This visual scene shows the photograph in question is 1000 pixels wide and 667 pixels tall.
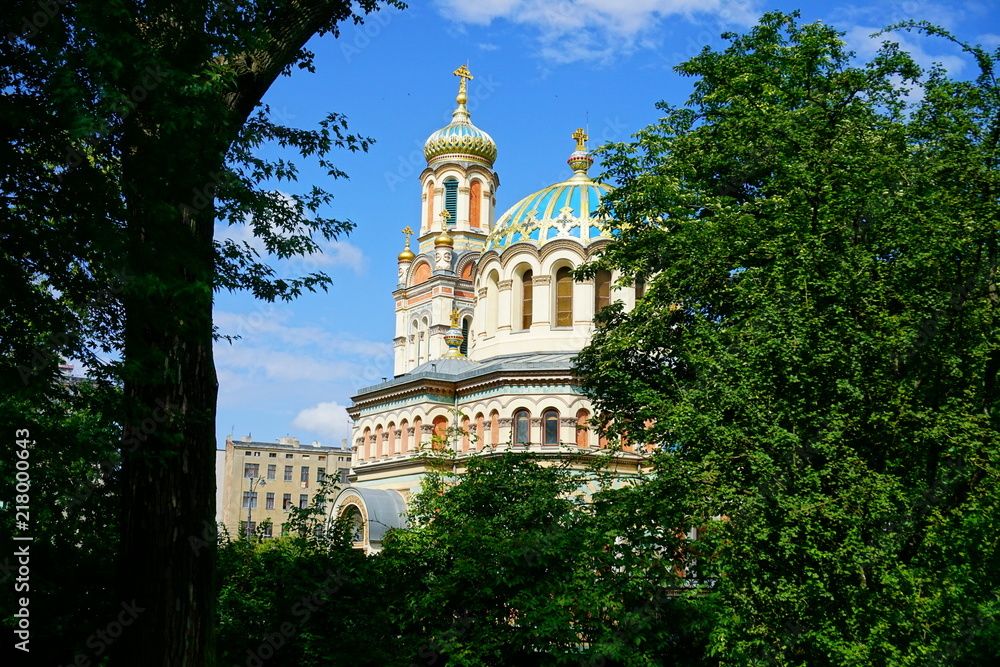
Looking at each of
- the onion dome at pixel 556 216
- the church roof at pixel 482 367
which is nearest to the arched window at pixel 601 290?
the onion dome at pixel 556 216

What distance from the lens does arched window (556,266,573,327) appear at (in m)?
39.8

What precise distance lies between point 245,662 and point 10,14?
396 inches

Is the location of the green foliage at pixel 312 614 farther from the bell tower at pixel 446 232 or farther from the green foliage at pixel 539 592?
the bell tower at pixel 446 232

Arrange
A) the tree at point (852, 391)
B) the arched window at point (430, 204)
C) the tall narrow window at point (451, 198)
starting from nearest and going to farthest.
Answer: the tree at point (852, 391), the tall narrow window at point (451, 198), the arched window at point (430, 204)

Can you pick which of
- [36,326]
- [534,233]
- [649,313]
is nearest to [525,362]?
[534,233]

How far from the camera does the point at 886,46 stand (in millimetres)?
16859

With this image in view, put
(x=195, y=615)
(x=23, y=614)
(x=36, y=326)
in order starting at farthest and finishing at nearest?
(x=23, y=614) → (x=195, y=615) → (x=36, y=326)

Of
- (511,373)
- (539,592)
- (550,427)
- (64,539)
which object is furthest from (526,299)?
(64,539)

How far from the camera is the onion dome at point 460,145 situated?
57625 mm

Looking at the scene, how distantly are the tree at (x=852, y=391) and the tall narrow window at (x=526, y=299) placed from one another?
23.9 m

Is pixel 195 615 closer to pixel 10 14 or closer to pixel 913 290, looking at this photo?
pixel 10 14

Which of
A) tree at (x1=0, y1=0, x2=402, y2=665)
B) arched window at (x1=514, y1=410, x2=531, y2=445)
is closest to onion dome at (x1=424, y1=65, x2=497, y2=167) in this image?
arched window at (x1=514, y1=410, x2=531, y2=445)

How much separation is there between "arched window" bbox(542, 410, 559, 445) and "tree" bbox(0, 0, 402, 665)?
89.5ft

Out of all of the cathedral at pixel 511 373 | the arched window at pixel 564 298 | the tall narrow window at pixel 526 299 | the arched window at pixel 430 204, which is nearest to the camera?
the cathedral at pixel 511 373
